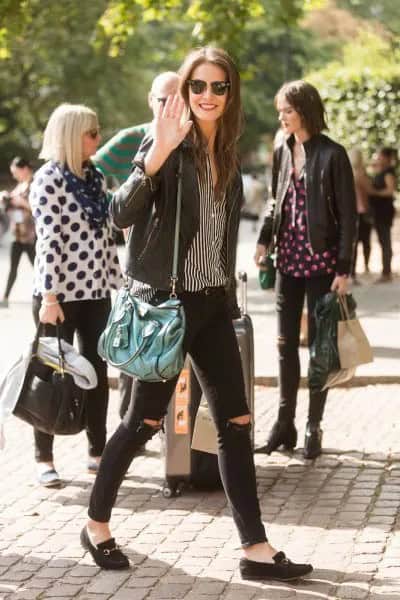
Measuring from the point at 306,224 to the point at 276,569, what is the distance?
2.49m

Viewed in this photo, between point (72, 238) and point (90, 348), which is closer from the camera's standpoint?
point (72, 238)

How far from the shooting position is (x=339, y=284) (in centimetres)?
702

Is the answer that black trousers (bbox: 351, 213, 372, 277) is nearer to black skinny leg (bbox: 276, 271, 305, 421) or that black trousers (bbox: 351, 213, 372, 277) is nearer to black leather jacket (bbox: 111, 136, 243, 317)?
black skinny leg (bbox: 276, 271, 305, 421)

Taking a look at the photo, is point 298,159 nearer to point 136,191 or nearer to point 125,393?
point 125,393

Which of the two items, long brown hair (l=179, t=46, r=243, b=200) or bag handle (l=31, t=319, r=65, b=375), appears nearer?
long brown hair (l=179, t=46, r=243, b=200)

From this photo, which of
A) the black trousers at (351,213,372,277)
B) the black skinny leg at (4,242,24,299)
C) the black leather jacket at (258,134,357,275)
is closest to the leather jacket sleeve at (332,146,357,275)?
the black leather jacket at (258,134,357,275)

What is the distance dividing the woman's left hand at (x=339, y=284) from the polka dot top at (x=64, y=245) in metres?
1.15

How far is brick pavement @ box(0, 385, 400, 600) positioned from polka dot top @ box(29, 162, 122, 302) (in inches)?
38.5

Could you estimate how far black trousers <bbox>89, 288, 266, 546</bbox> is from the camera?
508cm

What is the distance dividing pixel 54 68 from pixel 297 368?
4083 centimetres

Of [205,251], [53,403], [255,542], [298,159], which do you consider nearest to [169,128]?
[205,251]

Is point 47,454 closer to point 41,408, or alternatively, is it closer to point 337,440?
point 41,408

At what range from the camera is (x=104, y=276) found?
689 cm

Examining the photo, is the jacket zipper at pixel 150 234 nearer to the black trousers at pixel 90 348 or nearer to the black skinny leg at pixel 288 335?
the black trousers at pixel 90 348
